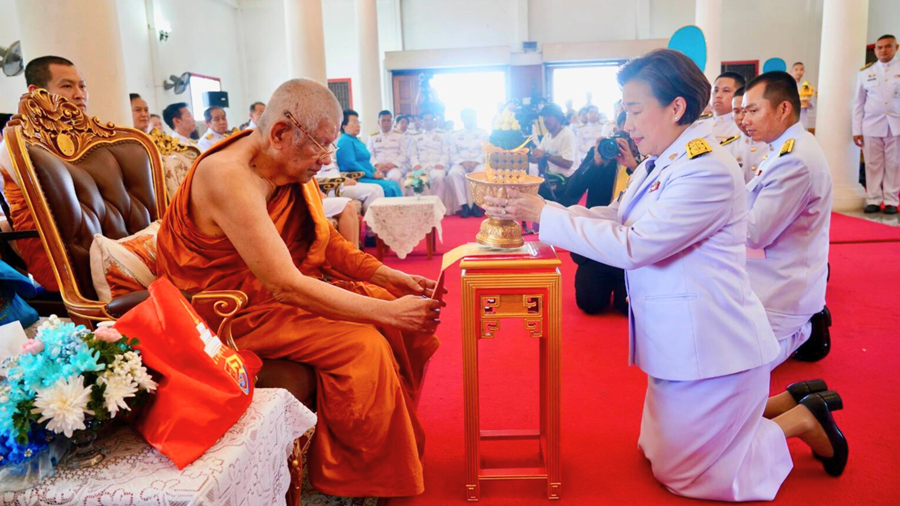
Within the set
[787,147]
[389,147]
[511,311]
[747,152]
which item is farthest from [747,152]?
[389,147]

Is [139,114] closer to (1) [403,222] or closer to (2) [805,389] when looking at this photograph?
(1) [403,222]

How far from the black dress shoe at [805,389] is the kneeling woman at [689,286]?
194 millimetres

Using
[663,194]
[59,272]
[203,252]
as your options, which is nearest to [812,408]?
[663,194]

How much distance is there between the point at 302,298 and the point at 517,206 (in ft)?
2.23

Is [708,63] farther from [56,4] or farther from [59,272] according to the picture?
[59,272]

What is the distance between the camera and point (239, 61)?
46.1 ft

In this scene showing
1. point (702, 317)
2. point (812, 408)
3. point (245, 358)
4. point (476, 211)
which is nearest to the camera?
point (245, 358)

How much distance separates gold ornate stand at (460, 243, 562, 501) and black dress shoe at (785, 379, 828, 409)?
908 mm

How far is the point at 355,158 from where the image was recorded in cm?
756

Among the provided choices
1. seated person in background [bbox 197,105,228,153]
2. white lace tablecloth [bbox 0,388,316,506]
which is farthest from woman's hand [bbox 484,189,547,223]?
seated person in background [bbox 197,105,228,153]

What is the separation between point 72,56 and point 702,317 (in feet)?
11.3

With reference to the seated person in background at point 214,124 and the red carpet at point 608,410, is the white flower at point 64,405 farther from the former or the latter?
the seated person in background at point 214,124

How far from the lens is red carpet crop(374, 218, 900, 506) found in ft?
6.38

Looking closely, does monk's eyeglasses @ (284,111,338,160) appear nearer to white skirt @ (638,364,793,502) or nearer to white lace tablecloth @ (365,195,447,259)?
white skirt @ (638,364,793,502)
